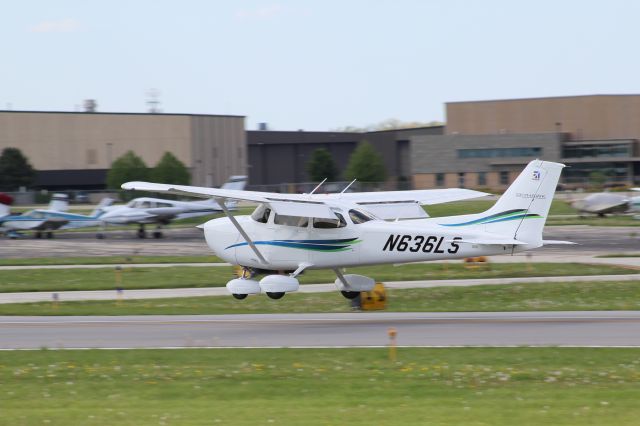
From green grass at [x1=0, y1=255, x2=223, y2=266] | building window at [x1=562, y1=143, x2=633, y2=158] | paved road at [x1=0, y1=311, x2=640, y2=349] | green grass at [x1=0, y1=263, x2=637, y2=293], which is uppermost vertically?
building window at [x1=562, y1=143, x2=633, y2=158]

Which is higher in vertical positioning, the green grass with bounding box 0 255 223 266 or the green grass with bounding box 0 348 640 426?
the green grass with bounding box 0 348 640 426

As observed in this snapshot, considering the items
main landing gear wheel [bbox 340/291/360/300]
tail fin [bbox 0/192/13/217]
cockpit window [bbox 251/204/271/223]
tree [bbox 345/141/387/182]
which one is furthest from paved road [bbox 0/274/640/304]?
tree [bbox 345/141/387/182]

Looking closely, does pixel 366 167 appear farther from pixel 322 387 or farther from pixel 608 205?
pixel 322 387

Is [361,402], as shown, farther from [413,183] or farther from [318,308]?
[413,183]

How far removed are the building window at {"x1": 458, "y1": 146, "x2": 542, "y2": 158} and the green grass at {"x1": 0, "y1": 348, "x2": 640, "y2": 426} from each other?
85433 mm

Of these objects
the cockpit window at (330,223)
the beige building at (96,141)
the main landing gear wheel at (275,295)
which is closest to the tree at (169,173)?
the beige building at (96,141)

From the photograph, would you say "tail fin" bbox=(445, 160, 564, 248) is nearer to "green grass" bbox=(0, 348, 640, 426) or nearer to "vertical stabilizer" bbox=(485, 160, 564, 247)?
"vertical stabilizer" bbox=(485, 160, 564, 247)

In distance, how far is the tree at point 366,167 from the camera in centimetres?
9444

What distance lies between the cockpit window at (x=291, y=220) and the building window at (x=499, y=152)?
80.5m

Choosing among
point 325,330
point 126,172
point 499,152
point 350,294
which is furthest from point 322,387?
point 499,152

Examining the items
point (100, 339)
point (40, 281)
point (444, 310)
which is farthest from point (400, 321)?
point (40, 281)

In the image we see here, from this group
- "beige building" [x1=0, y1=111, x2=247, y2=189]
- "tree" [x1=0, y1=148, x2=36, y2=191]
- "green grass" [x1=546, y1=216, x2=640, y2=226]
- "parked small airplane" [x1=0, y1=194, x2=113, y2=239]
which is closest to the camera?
"parked small airplane" [x1=0, y1=194, x2=113, y2=239]

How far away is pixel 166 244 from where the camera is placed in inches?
1795

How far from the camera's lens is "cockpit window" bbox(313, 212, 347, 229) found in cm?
2136
